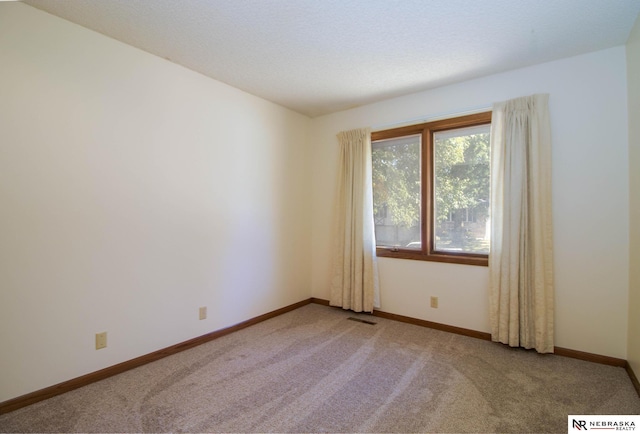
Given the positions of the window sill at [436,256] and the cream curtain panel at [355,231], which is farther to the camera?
the cream curtain panel at [355,231]

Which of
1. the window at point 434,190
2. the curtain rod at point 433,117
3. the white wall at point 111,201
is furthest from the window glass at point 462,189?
the white wall at point 111,201

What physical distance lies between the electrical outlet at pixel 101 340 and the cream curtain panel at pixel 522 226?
10.6 feet

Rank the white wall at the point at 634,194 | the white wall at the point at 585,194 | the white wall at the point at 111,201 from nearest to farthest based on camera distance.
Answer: the white wall at the point at 111,201
the white wall at the point at 634,194
the white wall at the point at 585,194

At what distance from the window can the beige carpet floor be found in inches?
39.3

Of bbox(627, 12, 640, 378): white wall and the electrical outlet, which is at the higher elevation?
bbox(627, 12, 640, 378): white wall

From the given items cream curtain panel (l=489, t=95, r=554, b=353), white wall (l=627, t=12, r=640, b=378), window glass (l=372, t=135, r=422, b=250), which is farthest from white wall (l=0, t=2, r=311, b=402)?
white wall (l=627, t=12, r=640, b=378)

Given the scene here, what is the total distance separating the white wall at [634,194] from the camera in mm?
2139

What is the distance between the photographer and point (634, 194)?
7.36 feet

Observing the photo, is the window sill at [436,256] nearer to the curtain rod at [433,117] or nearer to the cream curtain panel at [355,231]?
the cream curtain panel at [355,231]

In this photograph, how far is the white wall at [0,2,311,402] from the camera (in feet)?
6.37

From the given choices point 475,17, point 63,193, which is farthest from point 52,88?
point 475,17

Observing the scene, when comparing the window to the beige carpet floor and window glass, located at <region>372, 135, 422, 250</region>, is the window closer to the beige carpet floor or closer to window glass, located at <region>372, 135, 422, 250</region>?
window glass, located at <region>372, 135, 422, 250</region>

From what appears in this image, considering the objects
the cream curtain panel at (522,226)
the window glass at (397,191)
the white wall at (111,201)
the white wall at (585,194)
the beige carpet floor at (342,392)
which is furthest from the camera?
the window glass at (397,191)

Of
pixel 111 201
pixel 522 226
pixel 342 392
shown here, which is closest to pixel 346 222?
pixel 522 226
